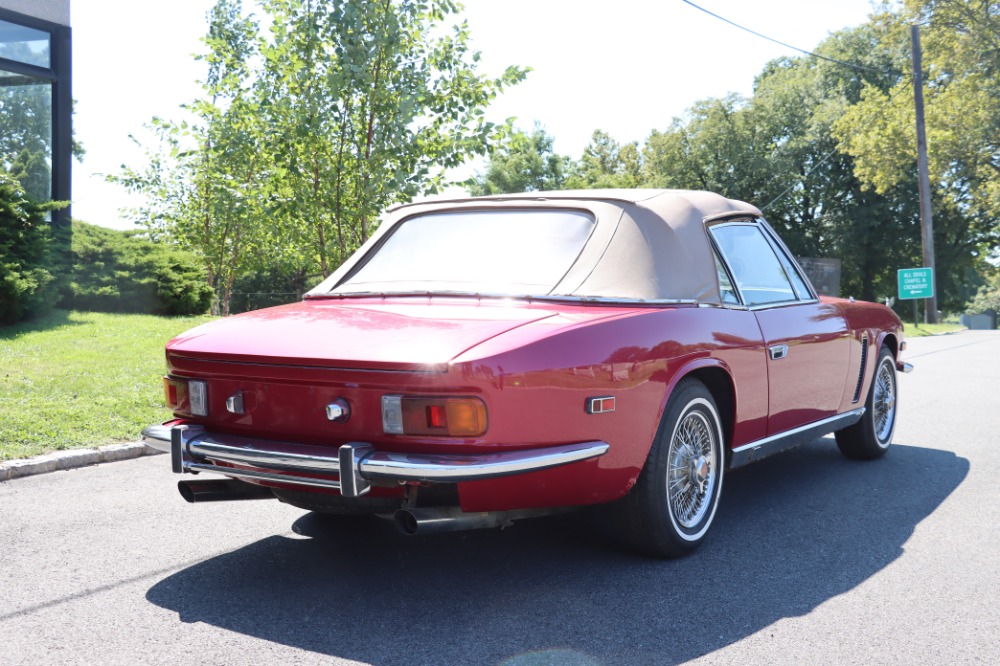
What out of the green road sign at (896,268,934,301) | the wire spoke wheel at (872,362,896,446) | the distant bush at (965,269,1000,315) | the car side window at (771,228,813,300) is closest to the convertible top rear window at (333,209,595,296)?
the car side window at (771,228,813,300)

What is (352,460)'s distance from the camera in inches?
130

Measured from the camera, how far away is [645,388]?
12.6 ft

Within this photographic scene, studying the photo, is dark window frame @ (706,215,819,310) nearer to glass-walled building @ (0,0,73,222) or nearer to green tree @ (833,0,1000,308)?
glass-walled building @ (0,0,73,222)

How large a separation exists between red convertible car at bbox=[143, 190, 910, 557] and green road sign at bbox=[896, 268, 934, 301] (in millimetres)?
27938

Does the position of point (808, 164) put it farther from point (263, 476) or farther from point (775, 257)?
point (263, 476)

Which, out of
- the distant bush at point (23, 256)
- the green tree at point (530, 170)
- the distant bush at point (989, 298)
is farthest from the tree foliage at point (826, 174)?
the distant bush at point (989, 298)

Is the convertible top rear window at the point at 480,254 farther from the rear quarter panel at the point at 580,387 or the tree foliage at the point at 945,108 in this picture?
the tree foliage at the point at 945,108

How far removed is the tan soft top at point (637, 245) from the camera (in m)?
4.19

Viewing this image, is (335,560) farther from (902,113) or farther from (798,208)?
(798,208)

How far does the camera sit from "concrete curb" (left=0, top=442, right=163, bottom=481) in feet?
19.7

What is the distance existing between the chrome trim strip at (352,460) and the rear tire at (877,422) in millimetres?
3343

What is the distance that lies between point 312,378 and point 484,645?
3.72 feet

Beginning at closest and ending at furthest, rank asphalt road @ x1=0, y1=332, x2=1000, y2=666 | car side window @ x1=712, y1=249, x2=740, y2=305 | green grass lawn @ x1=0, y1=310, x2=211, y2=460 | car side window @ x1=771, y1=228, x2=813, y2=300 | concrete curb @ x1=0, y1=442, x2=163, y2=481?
asphalt road @ x1=0, y1=332, x2=1000, y2=666 < car side window @ x1=712, y1=249, x2=740, y2=305 < car side window @ x1=771, y1=228, x2=813, y2=300 < concrete curb @ x1=0, y1=442, x2=163, y2=481 < green grass lawn @ x1=0, y1=310, x2=211, y2=460

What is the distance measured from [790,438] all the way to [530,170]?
205 feet
